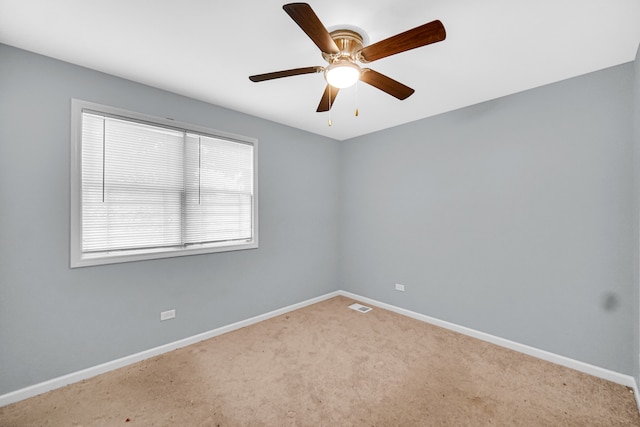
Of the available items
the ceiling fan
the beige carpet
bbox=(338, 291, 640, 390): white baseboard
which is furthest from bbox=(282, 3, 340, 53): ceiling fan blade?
bbox=(338, 291, 640, 390): white baseboard

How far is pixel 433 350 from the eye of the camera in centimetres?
266

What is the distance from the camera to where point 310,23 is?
1.33 metres

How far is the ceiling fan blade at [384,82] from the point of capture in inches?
71.4

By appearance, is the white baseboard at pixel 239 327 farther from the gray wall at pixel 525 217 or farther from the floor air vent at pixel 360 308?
the floor air vent at pixel 360 308

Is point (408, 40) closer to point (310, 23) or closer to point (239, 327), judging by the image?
A: point (310, 23)

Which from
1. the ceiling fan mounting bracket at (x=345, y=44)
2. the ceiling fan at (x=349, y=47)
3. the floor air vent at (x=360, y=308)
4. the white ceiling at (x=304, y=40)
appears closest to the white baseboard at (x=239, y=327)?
the floor air vent at (x=360, y=308)

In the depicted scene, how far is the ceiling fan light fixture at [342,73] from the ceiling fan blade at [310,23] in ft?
0.32

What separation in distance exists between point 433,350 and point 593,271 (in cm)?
155

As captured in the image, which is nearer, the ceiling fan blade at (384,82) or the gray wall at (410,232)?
the ceiling fan blade at (384,82)

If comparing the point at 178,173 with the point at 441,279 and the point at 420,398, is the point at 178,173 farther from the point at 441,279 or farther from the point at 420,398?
the point at 441,279

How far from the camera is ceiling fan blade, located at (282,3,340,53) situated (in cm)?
120

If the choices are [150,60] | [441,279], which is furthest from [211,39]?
[441,279]

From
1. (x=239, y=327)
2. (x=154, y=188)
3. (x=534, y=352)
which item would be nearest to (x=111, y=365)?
(x=239, y=327)

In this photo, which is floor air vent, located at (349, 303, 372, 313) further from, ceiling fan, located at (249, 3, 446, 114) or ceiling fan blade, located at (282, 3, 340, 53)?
ceiling fan blade, located at (282, 3, 340, 53)
